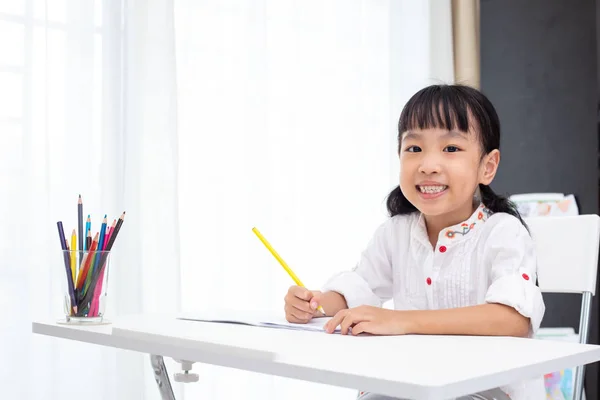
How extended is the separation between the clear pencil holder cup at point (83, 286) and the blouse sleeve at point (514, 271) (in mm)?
562

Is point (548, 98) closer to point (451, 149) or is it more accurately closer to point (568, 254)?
point (568, 254)

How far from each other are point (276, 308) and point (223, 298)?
207mm

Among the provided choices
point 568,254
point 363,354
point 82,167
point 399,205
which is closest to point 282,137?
point 82,167

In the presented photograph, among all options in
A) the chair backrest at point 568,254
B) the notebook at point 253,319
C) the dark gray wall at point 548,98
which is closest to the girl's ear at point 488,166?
the chair backrest at point 568,254

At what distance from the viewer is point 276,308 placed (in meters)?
2.32

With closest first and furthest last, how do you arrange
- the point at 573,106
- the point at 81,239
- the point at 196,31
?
the point at 81,239 < the point at 196,31 < the point at 573,106

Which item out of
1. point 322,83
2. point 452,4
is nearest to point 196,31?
point 322,83

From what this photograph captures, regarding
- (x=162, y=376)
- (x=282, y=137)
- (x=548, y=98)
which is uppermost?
(x=548, y=98)

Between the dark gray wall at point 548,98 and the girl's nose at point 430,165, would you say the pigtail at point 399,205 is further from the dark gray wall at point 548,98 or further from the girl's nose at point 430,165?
the dark gray wall at point 548,98

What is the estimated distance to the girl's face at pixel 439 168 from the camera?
3.99 ft

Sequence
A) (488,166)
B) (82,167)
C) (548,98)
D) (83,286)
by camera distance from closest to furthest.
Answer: (83,286) → (488,166) → (82,167) → (548,98)

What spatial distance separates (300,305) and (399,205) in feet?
1.27

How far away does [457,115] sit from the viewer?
1.24 m

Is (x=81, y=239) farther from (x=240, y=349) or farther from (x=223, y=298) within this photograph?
(x=223, y=298)
